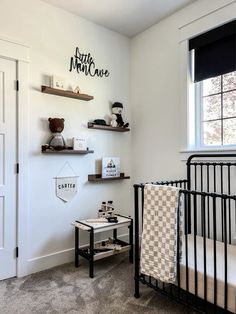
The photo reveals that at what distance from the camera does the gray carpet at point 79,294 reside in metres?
1.80

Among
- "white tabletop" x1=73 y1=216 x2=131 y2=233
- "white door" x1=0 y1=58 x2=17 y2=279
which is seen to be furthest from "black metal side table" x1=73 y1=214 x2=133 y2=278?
"white door" x1=0 y1=58 x2=17 y2=279

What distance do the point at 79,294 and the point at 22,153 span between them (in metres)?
1.34

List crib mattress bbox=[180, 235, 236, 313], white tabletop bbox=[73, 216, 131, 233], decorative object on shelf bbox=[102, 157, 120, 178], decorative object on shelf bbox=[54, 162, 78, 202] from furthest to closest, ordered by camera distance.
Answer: decorative object on shelf bbox=[102, 157, 120, 178]
decorative object on shelf bbox=[54, 162, 78, 202]
white tabletop bbox=[73, 216, 131, 233]
crib mattress bbox=[180, 235, 236, 313]

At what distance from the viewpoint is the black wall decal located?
2736 millimetres

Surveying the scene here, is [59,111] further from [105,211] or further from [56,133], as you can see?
[105,211]

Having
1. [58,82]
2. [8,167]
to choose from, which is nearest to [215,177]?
[58,82]

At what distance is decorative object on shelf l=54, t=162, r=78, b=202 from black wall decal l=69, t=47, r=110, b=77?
1.07m

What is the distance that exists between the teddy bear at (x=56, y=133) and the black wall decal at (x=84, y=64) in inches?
24.9

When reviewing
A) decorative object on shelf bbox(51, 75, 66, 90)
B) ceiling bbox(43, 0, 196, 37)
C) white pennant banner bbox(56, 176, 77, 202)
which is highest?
ceiling bbox(43, 0, 196, 37)

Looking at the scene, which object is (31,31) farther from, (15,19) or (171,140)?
(171,140)

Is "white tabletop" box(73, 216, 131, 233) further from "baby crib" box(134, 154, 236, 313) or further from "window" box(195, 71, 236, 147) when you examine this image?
"window" box(195, 71, 236, 147)

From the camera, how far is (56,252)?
259 cm

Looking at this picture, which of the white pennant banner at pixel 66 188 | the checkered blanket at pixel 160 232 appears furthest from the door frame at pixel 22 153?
the checkered blanket at pixel 160 232

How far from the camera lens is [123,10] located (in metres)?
2.64
